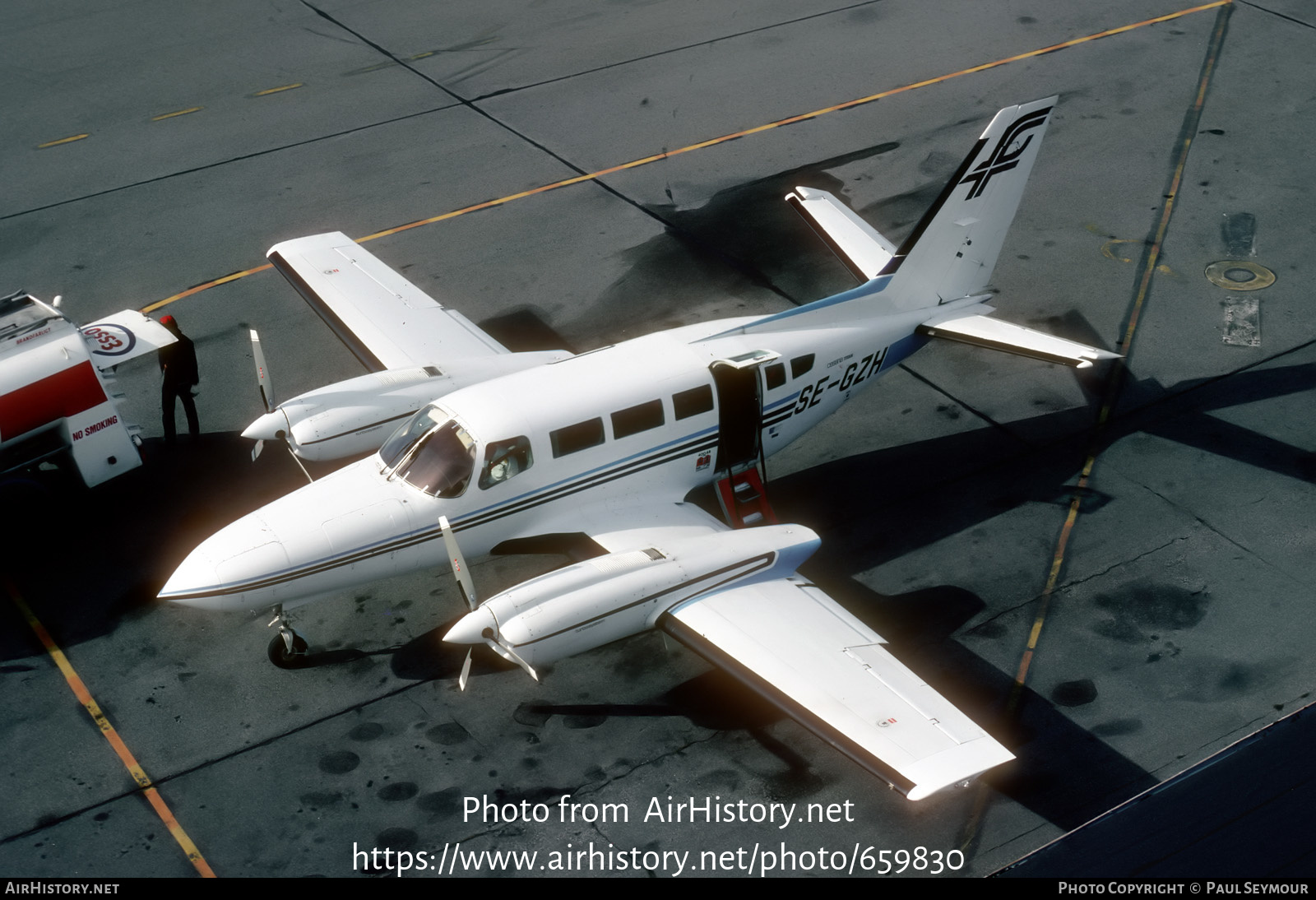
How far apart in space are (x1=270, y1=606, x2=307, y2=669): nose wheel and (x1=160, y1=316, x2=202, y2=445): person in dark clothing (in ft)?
15.9

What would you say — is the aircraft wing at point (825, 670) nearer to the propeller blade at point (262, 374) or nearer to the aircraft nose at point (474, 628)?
the aircraft nose at point (474, 628)

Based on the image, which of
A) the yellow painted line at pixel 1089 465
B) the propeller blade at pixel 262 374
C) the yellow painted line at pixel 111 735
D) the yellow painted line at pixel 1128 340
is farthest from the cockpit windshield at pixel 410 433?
the yellow painted line at pixel 1128 340

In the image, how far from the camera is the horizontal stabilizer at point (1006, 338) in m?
17.2

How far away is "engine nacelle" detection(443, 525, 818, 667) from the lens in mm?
13609

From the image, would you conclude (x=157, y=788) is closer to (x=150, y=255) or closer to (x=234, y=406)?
(x=234, y=406)

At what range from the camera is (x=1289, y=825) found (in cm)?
1202

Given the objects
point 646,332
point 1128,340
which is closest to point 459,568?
point 646,332

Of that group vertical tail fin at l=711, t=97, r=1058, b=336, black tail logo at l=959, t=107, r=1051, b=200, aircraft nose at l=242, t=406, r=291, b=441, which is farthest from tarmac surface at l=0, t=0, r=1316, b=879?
black tail logo at l=959, t=107, r=1051, b=200

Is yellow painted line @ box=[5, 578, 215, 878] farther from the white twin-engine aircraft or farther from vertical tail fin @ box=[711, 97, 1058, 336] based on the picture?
vertical tail fin @ box=[711, 97, 1058, 336]

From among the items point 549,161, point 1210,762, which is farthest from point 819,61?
point 1210,762

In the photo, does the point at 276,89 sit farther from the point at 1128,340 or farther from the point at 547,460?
the point at 1128,340

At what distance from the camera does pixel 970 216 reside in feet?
60.6

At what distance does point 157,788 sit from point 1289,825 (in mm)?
12722

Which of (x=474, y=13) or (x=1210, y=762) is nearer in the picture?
(x=1210, y=762)
